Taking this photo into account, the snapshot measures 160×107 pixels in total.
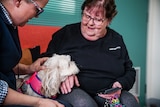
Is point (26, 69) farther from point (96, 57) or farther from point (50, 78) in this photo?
point (96, 57)

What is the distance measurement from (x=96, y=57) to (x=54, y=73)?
0.30 metres

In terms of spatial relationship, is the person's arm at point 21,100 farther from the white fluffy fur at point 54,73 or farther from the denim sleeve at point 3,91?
the white fluffy fur at point 54,73

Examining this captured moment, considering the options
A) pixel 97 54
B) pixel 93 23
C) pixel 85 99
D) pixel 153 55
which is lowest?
pixel 153 55

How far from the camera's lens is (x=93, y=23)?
1281 millimetres

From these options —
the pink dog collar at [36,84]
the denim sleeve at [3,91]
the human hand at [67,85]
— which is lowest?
the human hand at [67,85]

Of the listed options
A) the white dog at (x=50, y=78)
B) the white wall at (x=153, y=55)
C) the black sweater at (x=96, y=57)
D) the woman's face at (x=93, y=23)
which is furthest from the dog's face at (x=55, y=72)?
the white wall at (x=153, y=55)

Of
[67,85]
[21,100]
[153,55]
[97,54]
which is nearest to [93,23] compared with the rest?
[97,54]

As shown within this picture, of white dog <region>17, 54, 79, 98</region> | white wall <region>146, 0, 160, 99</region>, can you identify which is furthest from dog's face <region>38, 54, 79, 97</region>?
white wall <region>146, 0, 160, 99</region>

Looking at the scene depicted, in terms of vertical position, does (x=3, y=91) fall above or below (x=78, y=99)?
above

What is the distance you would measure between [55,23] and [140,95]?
4.58 ft

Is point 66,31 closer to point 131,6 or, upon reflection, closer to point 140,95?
point 131,6

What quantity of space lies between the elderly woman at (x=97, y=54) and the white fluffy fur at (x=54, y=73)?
59 mm

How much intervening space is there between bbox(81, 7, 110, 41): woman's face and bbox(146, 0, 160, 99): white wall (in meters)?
1.52

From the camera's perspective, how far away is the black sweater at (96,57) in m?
1.23
